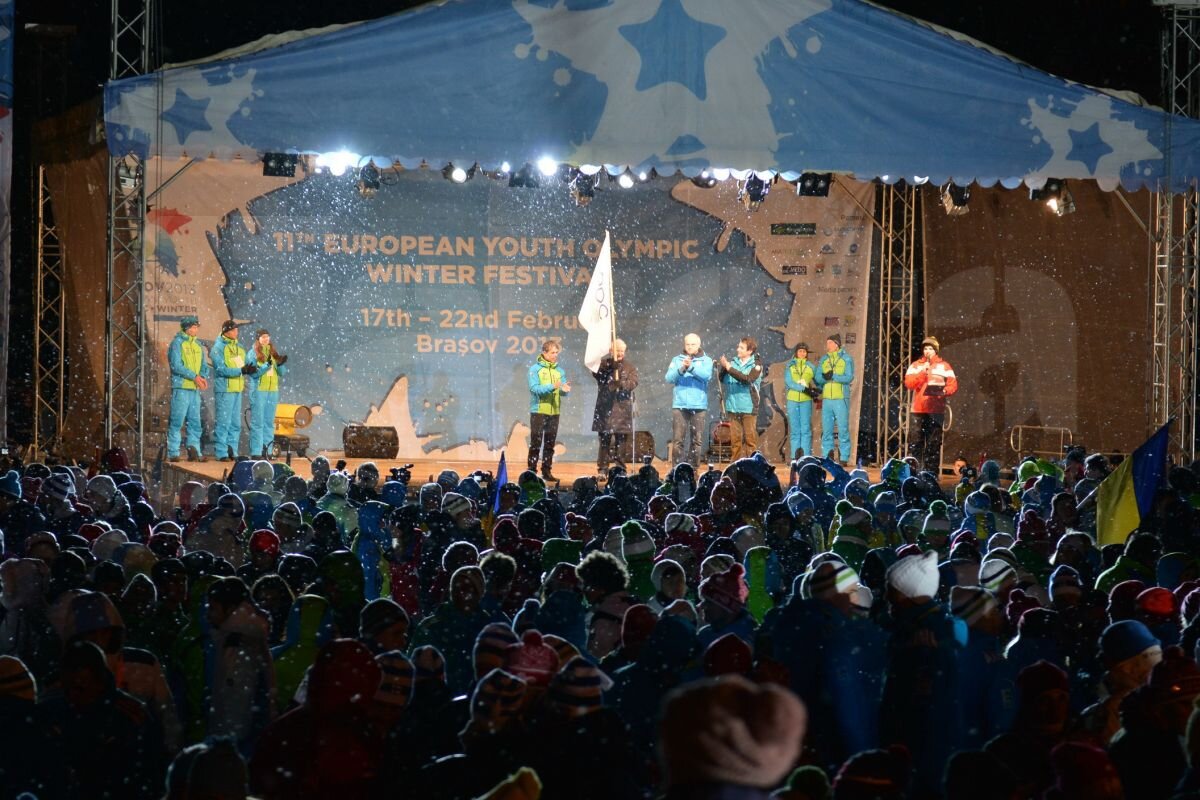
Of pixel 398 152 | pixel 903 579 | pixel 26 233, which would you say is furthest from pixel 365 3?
pixel 903 579

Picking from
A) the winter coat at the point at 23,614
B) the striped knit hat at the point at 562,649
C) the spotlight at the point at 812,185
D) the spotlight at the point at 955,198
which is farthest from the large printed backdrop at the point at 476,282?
the striped knit hat at the point at 562,649

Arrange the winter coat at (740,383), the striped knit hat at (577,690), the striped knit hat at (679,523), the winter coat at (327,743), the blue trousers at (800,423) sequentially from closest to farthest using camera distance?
the winter coat at (327,743), the striped knit hat at (577,690), the striped knit hat at (679,523), the winter coat at (740,383), the blue trousers at (800,423)

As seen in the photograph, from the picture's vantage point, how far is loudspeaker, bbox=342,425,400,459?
1961cm

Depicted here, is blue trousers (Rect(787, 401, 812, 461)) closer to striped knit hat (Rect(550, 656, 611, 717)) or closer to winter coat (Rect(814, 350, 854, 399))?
winter coat (Rect(814, 350, 854, 399))

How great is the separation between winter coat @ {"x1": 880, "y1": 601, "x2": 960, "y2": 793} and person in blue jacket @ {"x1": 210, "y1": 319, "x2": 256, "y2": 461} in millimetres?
14804

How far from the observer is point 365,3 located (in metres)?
20.5

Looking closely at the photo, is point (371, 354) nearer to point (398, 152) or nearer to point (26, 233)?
point (26, 233)

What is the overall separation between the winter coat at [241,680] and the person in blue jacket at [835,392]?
14.7m

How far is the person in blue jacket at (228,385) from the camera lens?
62.8ft

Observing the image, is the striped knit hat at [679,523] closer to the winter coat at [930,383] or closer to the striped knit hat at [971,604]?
the striped knit hat at [971,604]

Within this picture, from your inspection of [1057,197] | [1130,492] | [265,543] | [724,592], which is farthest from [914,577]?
[1057,197]

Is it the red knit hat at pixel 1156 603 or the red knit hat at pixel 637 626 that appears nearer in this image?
the red knit hat at pixel 637 626

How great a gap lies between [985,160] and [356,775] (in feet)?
33.8

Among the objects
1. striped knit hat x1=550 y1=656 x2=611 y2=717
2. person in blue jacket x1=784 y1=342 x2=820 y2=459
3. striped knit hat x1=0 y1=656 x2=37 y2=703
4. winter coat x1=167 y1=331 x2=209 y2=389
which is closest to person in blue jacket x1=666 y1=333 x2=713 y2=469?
person in blue jacket x1=784 y1=342 x2=820 y2=459
